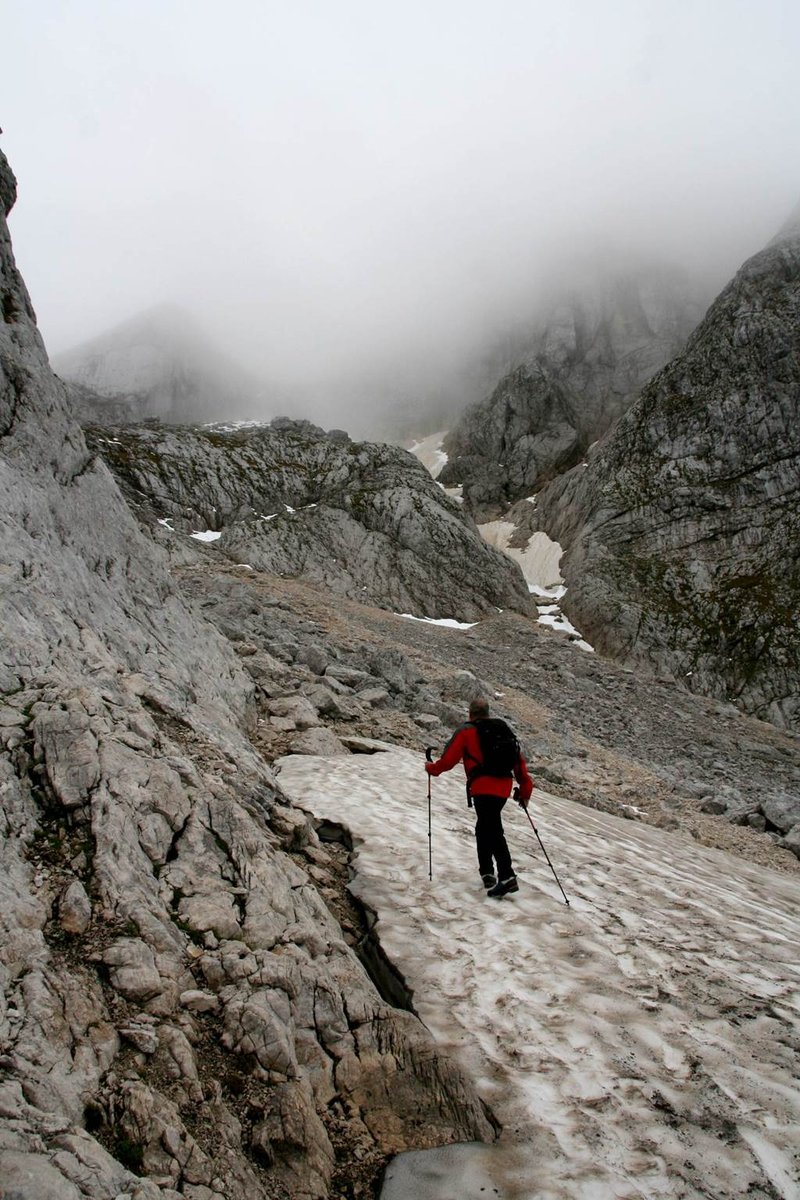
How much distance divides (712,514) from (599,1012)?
77.7 m

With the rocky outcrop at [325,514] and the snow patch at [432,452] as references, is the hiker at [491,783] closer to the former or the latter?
the rocky outcrop at [325,514]

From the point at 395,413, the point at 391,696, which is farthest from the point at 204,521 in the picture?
the point at 395,413

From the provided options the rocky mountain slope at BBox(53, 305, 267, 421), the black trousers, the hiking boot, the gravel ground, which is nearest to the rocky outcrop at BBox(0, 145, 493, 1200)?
the black trousers

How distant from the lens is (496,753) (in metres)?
8.24

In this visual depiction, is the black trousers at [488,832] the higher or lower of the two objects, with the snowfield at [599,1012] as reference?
higher

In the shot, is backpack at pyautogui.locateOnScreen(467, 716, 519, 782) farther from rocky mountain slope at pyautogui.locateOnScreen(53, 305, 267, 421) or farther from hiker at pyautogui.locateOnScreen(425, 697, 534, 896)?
rocky mountain slope at pyautogui.locateOnScreen(53, 305, 267, 421)

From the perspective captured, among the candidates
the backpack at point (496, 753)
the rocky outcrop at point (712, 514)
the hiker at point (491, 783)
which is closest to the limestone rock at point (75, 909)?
the hiker at point (491, 783)

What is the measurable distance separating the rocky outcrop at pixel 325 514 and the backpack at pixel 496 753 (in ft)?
156

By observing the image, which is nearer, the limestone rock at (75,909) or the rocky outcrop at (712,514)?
the limestone rock at (75,909)

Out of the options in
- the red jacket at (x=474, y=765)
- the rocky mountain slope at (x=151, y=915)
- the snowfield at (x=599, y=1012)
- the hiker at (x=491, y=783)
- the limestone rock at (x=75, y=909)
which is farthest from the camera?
the red jacket at (x=474, y=765)

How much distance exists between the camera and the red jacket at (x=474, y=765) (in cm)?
820

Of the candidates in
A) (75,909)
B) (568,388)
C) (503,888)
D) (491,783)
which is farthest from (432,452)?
(75,909)

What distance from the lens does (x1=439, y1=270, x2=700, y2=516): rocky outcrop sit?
11256 centimetres

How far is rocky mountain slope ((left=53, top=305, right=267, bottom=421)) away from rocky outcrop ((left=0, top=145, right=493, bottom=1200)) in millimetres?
136567
